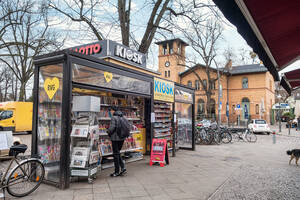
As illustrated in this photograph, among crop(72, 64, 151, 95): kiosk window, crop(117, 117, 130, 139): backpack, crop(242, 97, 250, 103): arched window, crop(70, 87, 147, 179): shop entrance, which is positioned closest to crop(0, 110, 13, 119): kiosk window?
crop(70, 87, 147, 179): shop entrance

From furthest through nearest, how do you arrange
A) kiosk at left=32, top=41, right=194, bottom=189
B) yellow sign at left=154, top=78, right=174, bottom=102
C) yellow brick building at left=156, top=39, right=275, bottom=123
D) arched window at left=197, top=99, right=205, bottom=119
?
arched window at left=197, top=99, right=205, bottom=119 → yellow brick building at left=156, top=39, right=275, bottom=123 → yellow sign at left=154, top=78, right=174, bottom=102 → kiosk at left=32, top=41, right=194, bottom=189

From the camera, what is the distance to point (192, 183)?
18.6 feet

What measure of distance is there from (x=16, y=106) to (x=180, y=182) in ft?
54.1

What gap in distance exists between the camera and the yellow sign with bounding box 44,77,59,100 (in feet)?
17.8

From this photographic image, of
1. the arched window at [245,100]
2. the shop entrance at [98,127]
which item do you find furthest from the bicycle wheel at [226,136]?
the arched window at [245,100]

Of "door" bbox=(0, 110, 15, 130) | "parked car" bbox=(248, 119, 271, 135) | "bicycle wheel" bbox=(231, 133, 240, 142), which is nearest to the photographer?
"bicycle wheel" bbox=(231, 133, 240, 142)

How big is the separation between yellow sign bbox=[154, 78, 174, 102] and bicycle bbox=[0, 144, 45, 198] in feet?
15.8

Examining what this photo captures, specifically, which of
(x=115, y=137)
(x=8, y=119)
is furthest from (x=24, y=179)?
(x=8, y=119)

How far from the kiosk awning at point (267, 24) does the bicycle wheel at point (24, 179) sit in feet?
15.0

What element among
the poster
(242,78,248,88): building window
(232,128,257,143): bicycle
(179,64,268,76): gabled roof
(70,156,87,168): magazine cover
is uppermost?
(179,64,268,76): gabled roof

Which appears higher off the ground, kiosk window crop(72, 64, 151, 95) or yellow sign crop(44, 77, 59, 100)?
kiosk window crop(72, 64, 151, 95)

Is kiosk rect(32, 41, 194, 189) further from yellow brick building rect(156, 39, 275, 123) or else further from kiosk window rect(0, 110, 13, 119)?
yellow brick building rect(156, 39, 275, 123)

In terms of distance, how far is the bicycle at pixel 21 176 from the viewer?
4.31m

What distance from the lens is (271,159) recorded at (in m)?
9.14
